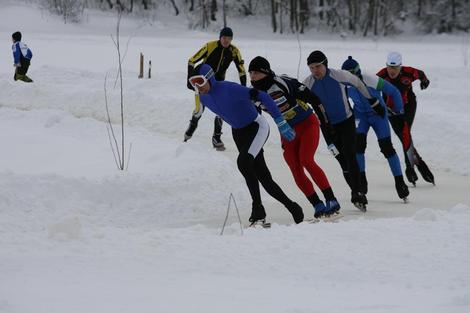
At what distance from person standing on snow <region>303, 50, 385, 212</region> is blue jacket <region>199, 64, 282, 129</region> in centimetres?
98

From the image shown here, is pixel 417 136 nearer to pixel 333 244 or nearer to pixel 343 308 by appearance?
pixel 333 244

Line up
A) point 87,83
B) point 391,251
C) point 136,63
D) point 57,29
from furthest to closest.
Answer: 1. point 57,29
2. point 136,63
3. point 87,83
4. point 391,251

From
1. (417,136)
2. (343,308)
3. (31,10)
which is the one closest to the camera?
(343,308)

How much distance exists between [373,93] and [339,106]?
2.71 ft

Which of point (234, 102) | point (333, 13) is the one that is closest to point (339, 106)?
point (234, 102)

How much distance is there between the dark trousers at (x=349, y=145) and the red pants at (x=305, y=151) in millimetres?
546

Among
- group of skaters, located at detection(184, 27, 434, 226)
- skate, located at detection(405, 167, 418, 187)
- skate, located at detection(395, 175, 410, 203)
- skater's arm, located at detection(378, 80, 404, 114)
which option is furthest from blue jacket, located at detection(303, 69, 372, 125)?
skate, located at detection(405, 167, 418, 187)

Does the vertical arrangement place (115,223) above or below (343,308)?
below

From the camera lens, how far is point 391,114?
10.6 m

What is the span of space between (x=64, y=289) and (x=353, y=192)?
16.0 ft

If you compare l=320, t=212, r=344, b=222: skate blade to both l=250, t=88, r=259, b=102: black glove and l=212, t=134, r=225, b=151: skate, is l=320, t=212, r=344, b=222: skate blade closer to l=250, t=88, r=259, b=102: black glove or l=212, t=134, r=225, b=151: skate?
l=250, t=88, r=259, b=102: black glove

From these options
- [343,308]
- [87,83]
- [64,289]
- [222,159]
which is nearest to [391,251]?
[343,308]

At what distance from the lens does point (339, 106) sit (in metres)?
8.95

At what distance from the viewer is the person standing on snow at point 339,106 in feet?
28.7
